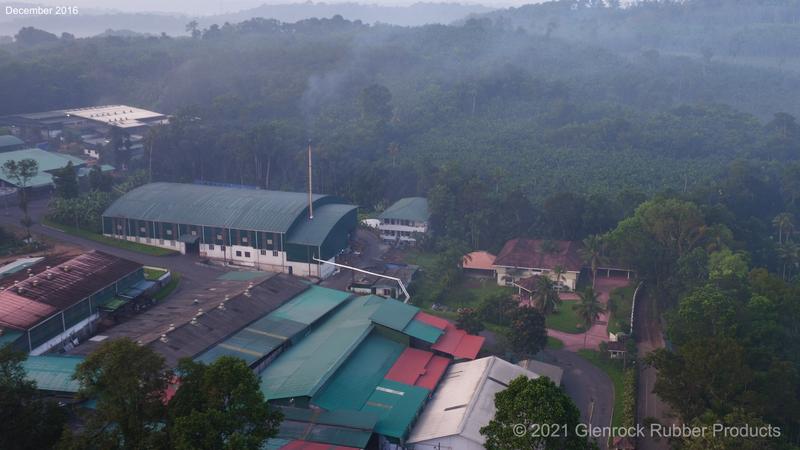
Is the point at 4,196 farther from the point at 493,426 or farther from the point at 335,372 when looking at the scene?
the point at 493,426

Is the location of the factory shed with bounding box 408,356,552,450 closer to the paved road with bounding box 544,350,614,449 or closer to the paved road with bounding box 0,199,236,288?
the paved road with bounding box 544,350,614,449

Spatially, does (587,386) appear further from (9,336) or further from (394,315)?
A: (9,336)

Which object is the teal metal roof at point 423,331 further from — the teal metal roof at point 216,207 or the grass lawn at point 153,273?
the grass lawn at point 153,273

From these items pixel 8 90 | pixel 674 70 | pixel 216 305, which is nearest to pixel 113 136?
pixel 8 90

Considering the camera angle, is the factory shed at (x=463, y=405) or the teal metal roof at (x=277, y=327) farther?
the teal metal roof at (x=277, y=327)

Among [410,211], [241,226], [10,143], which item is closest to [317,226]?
[241,226]

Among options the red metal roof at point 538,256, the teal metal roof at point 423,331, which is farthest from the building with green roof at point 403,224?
the teal metal roof at point 423,331
